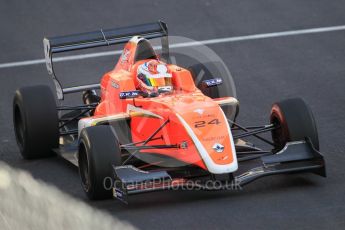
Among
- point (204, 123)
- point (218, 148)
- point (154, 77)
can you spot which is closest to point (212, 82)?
point (154, 77)

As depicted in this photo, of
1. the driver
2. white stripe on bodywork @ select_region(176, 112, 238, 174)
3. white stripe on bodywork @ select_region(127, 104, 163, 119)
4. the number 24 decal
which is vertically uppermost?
the driver

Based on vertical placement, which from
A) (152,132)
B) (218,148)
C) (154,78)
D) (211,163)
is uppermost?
(154,78)

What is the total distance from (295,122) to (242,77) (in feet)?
17.5

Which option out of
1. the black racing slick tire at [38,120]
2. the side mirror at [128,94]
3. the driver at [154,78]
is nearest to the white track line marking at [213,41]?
the black racing slick tire at [38,120]

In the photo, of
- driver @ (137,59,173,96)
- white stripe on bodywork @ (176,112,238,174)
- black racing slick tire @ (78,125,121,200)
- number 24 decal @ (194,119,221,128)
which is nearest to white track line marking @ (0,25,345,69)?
driver @ (137,59,173,96)

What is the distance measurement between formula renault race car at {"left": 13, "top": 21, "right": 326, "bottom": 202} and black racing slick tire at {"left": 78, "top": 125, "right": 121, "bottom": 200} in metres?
0.01

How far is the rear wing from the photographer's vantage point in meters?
13.0

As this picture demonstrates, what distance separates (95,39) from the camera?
1308cm

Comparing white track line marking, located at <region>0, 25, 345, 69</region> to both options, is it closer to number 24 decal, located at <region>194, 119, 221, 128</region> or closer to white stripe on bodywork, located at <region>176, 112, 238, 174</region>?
number 24 decal, located at <region>194, 119, 221, 128</region>

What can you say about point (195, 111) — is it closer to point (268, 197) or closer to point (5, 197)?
point (268, 197)

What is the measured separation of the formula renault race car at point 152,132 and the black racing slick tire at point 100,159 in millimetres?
10

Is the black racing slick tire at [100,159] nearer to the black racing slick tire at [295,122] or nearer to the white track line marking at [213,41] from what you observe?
the black racing slick tire at [295,122]

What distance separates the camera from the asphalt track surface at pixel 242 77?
9.81 metres

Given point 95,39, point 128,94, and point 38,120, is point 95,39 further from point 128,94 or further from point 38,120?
point 128,94
